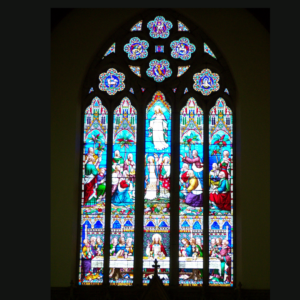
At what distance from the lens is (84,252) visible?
10.3 metres

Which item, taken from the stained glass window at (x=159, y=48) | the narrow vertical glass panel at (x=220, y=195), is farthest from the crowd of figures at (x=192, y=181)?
the stained glass window at (x=159, y=48)

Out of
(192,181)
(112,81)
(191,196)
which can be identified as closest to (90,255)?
(191,196)

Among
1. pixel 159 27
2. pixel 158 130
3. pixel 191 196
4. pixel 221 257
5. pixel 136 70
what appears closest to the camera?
pixel 221 257

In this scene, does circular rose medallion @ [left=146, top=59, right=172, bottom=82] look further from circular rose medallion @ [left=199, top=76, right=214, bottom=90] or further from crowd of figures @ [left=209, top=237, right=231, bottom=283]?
crowd of figures @ [left=209, top=237, right=231, bottom=283]

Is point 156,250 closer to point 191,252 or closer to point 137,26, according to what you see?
point 191,252

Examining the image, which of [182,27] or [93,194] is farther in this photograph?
[182,27]

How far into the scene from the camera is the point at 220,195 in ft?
34.4

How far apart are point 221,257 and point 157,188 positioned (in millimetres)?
1630

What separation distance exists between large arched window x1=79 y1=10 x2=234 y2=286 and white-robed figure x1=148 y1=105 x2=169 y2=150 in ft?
0.06

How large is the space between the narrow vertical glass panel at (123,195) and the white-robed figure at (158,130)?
327 millimetres
